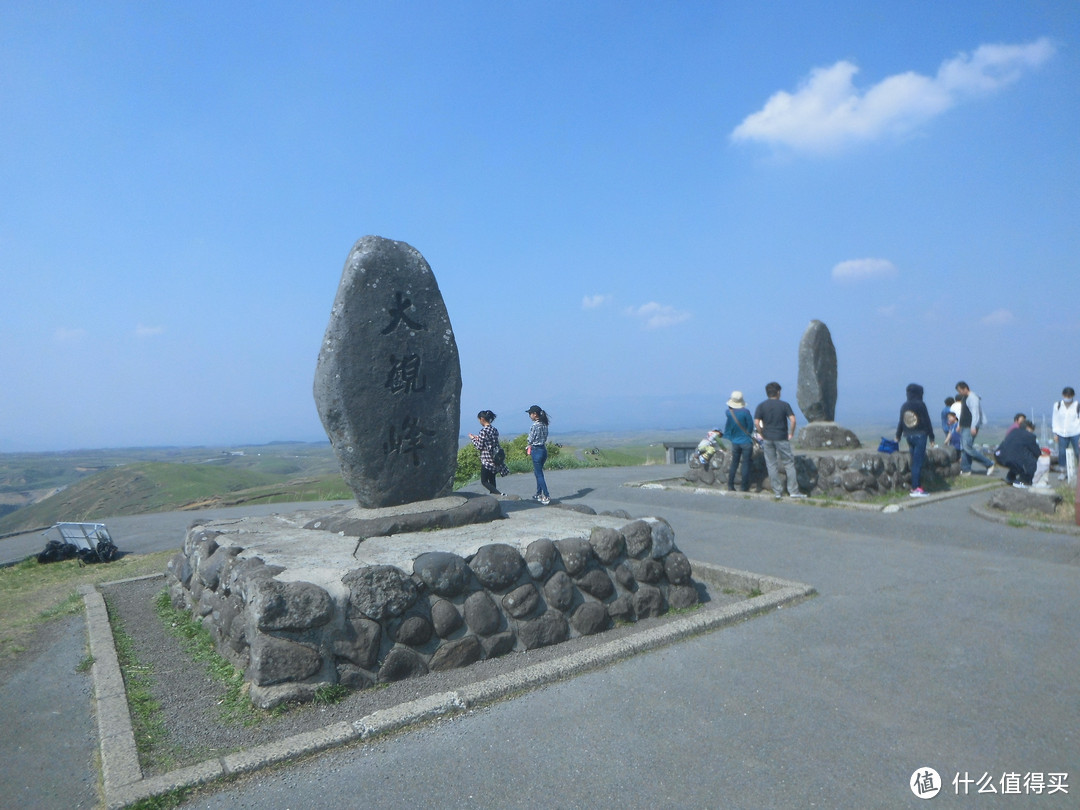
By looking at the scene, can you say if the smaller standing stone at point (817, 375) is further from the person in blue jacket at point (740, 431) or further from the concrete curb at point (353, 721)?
the concrete curb at point (353, 721)

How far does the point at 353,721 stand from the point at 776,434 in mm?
8394

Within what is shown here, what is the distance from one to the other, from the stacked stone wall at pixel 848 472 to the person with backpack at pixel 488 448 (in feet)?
13.8

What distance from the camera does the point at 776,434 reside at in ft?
34.0

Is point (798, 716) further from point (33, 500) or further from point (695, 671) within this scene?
point (33, 500)

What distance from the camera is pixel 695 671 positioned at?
4062 millimetres

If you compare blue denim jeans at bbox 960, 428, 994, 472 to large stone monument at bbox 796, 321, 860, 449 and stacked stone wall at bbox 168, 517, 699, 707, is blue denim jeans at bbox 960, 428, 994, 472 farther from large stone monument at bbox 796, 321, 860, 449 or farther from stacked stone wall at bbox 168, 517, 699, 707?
stacked stone wall at bbox 168, 517, 699, 707

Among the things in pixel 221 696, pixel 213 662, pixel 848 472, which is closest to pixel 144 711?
pixel 221 696

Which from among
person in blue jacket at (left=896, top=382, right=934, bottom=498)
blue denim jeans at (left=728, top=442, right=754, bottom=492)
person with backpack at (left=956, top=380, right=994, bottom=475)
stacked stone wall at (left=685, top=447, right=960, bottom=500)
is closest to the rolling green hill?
blue denim jeans at (left=728, top=442, right=754, bottom=492)

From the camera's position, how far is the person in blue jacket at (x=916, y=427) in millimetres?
10477

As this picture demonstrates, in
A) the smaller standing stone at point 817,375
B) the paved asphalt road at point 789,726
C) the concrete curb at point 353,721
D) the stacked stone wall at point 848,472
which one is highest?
the smaller standing stone at point 817,375

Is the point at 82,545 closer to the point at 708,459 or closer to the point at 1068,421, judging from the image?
the point at 708,459

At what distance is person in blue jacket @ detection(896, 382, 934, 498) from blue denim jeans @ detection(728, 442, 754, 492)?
2.35m

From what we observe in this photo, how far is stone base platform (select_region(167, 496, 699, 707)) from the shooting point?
12.7ft

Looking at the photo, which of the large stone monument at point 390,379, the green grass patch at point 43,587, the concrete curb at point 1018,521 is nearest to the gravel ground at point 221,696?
the green grass patch at point 43,587
